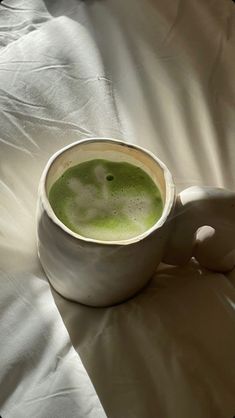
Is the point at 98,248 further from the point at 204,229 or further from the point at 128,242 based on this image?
the point at 204,229

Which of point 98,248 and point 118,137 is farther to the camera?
point 118,137

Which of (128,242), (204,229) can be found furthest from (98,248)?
(204,229)

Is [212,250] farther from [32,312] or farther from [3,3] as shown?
[3,3]

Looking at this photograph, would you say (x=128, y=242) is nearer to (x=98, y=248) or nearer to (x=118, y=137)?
(x=98, y=248)

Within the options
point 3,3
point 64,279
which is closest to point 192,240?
point 64,279
